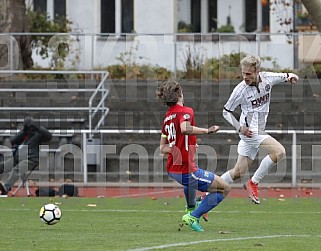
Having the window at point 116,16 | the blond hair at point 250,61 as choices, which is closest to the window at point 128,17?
the window at point 116,16

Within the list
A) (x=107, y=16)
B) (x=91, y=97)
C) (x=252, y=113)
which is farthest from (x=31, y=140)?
(x=107, y=16)

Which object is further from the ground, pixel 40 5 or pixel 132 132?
pixel 40 5

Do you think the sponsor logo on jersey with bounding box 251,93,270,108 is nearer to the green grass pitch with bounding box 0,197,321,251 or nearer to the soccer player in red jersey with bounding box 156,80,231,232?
the green grass pitch with bounding box 0,197,321,251

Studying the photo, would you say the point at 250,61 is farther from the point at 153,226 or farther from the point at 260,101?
the point at 153,226

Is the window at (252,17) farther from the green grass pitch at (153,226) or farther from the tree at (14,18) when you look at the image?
the green grass pitch at (153,226)

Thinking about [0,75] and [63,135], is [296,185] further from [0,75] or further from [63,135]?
[0,75]

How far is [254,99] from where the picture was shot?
1477 cm

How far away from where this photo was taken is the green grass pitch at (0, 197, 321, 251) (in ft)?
35.9

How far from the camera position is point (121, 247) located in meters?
10.6

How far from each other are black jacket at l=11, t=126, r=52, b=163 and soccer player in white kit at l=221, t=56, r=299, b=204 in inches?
213

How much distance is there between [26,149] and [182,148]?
8013 mm

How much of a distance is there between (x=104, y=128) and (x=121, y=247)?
42.7 feet

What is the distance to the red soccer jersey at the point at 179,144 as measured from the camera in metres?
11.9

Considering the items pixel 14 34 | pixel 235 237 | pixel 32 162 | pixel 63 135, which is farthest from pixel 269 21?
pixel 235 237
